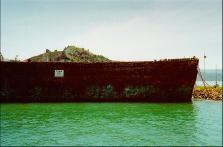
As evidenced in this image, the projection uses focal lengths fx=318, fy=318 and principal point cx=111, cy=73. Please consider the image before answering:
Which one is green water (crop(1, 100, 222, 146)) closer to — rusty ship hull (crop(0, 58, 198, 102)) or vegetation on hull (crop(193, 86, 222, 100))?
rusty ship hull (crop(0, 58, 198, 102))

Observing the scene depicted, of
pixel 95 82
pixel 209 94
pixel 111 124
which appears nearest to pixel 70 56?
pixel 95 82

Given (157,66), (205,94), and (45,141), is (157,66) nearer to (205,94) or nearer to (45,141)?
(205,94)

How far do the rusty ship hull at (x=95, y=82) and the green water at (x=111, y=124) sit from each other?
5.48ft

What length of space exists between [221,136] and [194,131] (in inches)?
55.5

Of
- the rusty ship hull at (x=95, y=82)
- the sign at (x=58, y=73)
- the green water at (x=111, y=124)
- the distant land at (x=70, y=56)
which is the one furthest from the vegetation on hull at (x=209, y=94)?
the distant land at (x=70, y=56)

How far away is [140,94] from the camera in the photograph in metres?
24.5

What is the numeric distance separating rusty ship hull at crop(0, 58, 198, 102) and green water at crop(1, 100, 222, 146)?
1671 millimetres

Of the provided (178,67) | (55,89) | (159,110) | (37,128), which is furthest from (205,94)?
(37,128)

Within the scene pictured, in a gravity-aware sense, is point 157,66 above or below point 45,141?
above

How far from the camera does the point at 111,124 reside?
1611cm

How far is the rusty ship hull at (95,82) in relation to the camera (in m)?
24.1

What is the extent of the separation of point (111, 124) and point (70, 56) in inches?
838

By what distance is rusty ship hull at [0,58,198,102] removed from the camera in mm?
24078

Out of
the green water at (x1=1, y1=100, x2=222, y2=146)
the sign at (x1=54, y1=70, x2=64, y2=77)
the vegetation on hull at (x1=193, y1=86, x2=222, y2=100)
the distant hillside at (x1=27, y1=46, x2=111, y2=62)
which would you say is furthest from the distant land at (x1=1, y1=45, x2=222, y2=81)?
the green water at (x1=1, y1=100, x2=222, y2=146)
